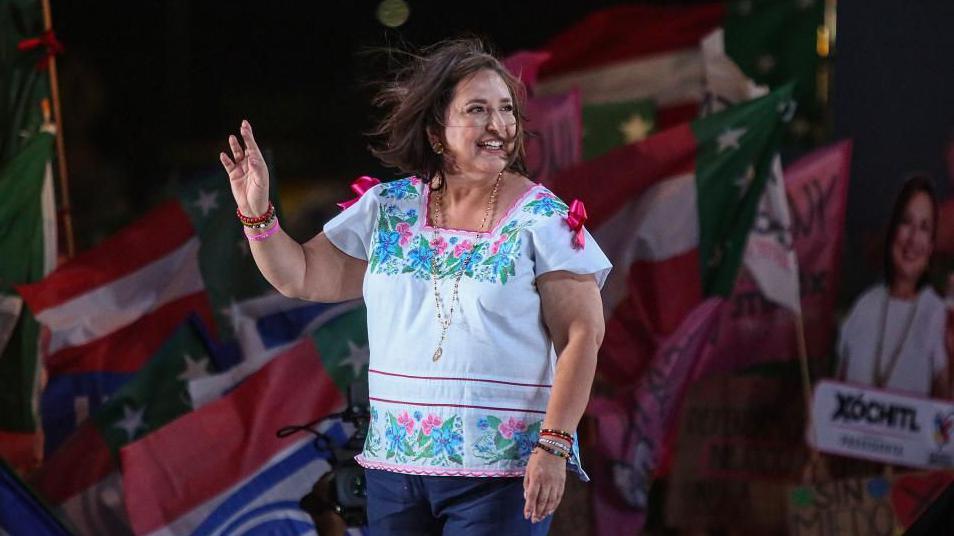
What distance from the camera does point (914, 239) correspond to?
16.2 ft

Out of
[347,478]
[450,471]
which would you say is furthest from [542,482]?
[347,478]

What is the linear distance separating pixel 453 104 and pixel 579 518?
7.30 ft

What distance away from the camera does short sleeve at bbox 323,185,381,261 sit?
242 cm

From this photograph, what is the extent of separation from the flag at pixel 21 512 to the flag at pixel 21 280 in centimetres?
90

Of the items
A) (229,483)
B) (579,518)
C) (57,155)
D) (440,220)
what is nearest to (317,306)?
(229,483)

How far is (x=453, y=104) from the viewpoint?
2.34 meters

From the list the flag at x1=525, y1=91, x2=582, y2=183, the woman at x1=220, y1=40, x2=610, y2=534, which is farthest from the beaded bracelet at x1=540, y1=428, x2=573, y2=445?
the flag at x1=525, y1=91, x2=582, y2=183

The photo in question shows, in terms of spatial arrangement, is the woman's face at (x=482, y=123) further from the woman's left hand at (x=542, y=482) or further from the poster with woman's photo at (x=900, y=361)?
the poster with woman's photo at (x=900, y=361)

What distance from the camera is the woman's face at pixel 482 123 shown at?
232 cm

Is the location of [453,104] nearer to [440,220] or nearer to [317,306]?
[440,220]

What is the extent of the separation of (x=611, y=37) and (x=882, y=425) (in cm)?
222

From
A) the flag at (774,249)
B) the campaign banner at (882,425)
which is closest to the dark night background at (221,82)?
the flag at (774,249)

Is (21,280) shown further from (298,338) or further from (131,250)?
(298,338)

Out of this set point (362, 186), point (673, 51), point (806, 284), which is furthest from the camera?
point (673, 51)
